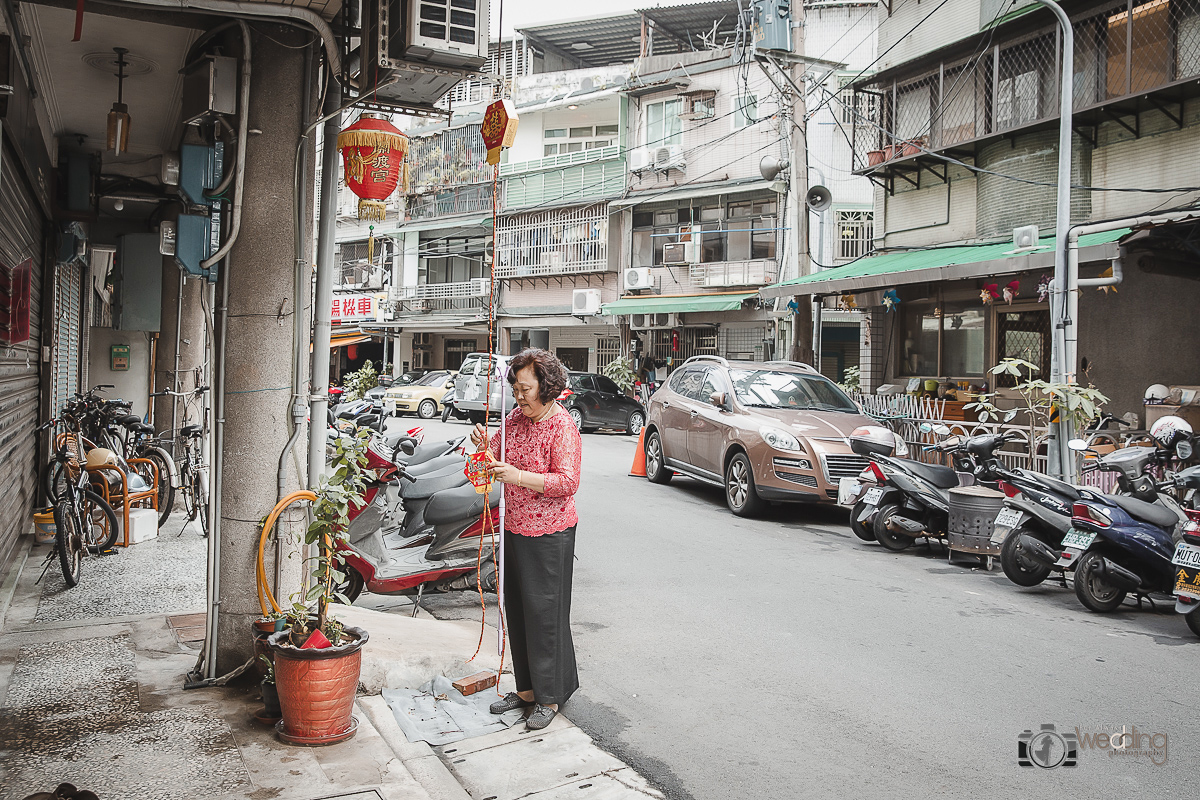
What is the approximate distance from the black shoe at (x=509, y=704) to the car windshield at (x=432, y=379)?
23.5 m

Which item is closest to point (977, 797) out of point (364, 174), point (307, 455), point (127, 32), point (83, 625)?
point (307, 455)

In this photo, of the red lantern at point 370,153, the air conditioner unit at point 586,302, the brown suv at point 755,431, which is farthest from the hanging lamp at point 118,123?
the air conditioner unit at point 586,302

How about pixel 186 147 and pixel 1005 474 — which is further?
pixel 1005 474

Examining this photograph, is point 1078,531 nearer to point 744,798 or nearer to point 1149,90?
point 744,798

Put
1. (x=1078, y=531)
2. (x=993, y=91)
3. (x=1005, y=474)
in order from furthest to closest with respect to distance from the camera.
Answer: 1. (x=993, y=91)
2. (x=1005, y=474)
3. (x=1078, y=531)

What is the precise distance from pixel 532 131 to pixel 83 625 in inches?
1134

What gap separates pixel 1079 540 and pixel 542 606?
4635mm

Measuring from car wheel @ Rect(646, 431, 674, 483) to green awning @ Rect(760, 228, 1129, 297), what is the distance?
4.26 meters

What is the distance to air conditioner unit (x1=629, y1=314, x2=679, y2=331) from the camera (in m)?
27.0

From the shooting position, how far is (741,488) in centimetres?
1073

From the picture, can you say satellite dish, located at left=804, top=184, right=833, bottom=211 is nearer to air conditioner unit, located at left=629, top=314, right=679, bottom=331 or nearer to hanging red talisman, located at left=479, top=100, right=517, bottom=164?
air conditioner unit, located at left=629, top=314, right=679, bottom=331

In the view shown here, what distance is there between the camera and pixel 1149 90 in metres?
11.9

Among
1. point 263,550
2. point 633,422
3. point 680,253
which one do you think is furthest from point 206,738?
point 680,253

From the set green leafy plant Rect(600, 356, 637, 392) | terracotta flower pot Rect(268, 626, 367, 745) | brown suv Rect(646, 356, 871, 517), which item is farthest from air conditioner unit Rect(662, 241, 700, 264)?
terracotta flower pot Rect(268, 626, 367, 745)
